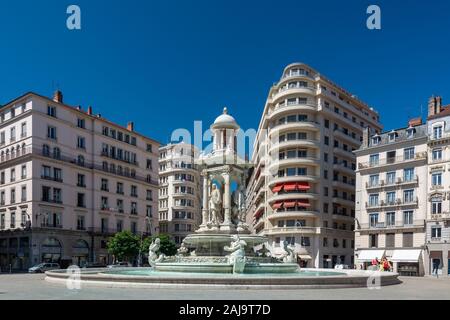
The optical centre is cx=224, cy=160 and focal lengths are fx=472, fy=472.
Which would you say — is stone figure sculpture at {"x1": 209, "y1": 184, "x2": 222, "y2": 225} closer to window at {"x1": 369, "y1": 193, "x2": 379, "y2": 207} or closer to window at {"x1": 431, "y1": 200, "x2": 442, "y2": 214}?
window at {"x1": 431, "y1": 200, "x2": 442, "y2": 214}

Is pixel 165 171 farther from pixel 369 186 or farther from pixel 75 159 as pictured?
pixel 369 186

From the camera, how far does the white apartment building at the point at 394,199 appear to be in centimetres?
5591

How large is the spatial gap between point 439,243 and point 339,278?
125 ft

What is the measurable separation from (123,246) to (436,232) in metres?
39.9

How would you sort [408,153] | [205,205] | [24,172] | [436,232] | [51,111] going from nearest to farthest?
[205,205], [436,232], [408,153], [24,172], [51,111]

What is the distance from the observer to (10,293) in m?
19.1

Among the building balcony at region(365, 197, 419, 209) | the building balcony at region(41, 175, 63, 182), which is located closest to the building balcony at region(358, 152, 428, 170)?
the building balcony at region(365, 197, 419, 209)

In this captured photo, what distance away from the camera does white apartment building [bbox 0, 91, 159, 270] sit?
62031mm

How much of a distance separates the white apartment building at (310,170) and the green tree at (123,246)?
64.9ft

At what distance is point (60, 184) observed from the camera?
66062 mm

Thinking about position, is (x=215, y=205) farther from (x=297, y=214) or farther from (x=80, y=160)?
(x=80, y=160)

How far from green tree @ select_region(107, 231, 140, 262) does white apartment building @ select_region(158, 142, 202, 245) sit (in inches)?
1368

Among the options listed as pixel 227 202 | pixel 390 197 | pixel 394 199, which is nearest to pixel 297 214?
pixel 390 197
